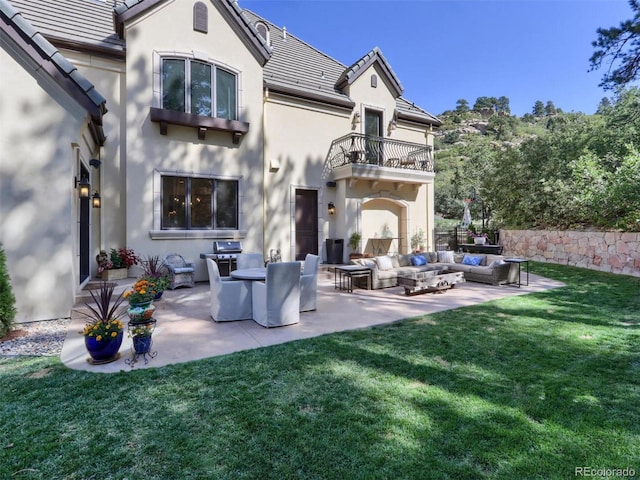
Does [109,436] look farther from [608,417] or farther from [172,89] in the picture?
[172,89]

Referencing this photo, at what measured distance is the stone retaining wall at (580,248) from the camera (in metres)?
10.5

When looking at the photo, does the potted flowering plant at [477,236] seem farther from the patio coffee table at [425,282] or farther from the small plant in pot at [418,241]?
the patio coffee table at [425,282]

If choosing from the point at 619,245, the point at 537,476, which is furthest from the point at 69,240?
the point at 619,245

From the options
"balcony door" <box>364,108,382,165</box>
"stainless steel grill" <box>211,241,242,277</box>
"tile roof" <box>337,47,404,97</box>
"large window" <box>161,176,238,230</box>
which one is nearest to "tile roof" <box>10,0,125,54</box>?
"large window" <box>161,176,238,230</box>

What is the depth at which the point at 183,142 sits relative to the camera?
922 centimetres

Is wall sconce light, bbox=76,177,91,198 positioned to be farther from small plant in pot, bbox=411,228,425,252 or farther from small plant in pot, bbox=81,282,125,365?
small plant in pot, bbox=411,228,425,252

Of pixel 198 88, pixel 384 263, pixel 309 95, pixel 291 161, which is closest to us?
pixel 384 263

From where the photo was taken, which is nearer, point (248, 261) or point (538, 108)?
point (248, 261)

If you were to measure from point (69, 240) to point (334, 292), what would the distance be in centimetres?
546

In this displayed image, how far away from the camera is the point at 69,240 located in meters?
5.57

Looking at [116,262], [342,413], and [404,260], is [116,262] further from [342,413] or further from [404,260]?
[404,260]

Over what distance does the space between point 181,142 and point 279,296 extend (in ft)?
20.8

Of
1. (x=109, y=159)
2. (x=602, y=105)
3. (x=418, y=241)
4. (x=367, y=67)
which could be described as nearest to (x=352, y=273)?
(x=418, y=241)

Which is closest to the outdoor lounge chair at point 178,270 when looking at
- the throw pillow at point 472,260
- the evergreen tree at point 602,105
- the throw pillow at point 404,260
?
the throw pillow at point 404,260
